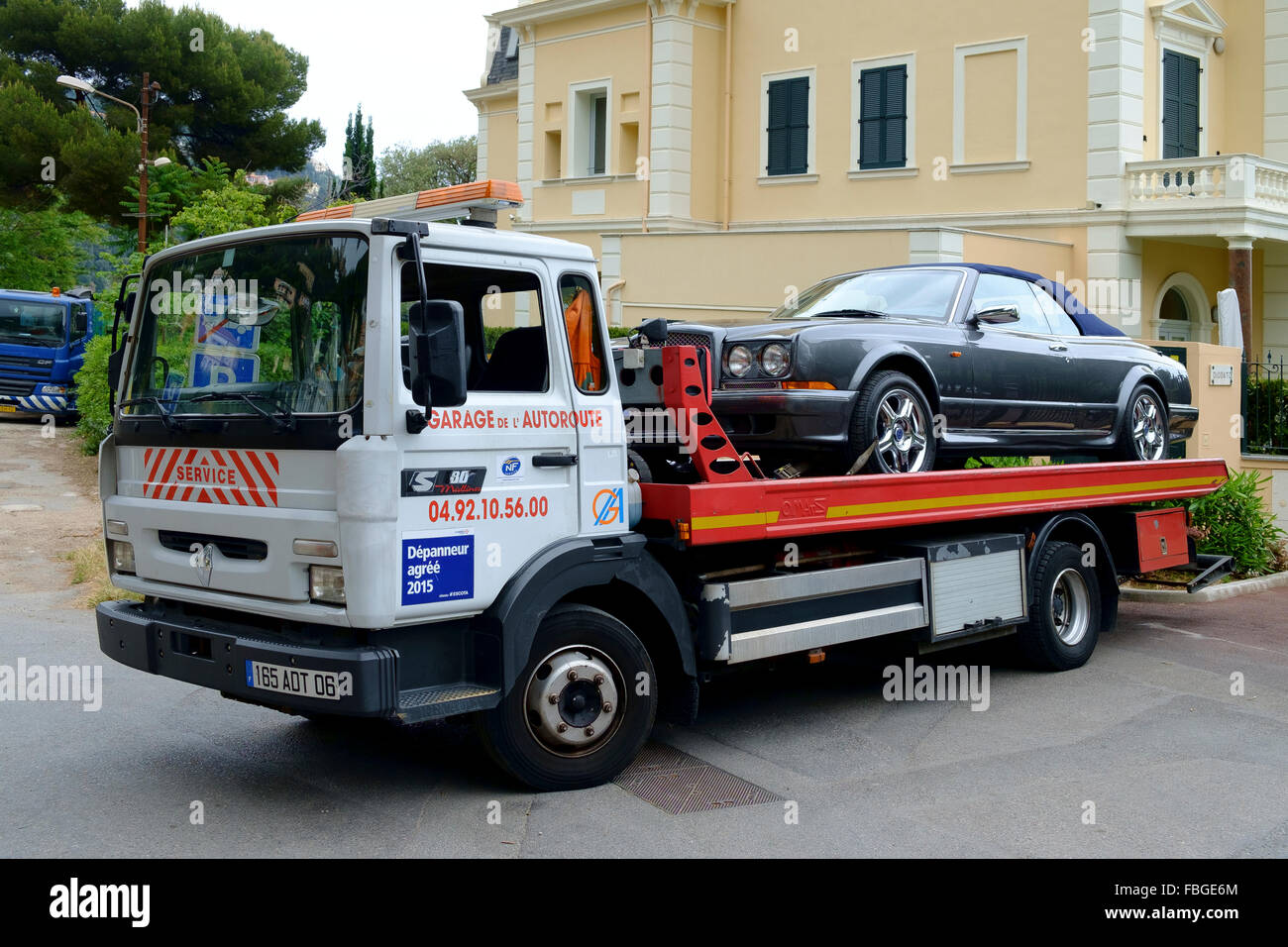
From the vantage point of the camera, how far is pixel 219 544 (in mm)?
5629

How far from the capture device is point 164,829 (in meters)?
5.32

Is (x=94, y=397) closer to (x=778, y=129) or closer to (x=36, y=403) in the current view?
(x=36, y=403)

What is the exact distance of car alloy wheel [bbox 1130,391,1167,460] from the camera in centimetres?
968

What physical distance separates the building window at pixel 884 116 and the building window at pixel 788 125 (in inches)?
41.9

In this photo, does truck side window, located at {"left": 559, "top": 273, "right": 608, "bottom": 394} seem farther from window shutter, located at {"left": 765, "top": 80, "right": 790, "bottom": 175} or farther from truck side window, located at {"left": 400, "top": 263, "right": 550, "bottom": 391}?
window shutter, located at {"left": 765, "top": 80, "right": 790, "bottom": 175}

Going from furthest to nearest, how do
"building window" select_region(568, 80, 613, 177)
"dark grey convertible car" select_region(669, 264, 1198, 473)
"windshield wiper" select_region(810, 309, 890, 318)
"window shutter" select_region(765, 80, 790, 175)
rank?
"building window" select_region(568, 80, 613, 177) → "window shutter" select_region(765, 80, 790, 175) → "windshield wiper" select_region(810, 309, 890, 318) → "dark grey convertible car" select_region(669, 264, 1198, 473)

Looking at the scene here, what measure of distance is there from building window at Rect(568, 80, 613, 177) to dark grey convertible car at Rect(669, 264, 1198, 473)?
664 inches

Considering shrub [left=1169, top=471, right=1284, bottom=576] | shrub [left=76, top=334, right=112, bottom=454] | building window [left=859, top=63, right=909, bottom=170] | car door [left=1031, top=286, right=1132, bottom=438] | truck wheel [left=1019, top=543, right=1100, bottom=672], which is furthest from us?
building window [left=859, top=63, right=909, bottom=170]

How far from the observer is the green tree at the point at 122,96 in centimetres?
3161

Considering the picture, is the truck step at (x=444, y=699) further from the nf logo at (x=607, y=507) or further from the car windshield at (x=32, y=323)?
the car windshield at (x=32, y=323)

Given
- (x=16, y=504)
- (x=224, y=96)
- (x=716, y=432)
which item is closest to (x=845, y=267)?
(x=16, y=504)

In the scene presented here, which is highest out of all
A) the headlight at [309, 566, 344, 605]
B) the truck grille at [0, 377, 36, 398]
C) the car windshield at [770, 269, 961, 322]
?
the truck grille at [0, 377, 36, 398]

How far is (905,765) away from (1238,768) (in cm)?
164

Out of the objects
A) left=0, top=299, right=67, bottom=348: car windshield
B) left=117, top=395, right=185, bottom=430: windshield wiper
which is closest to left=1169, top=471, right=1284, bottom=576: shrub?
left=117, top=395, right=185, bottom=430: windshield wiper
